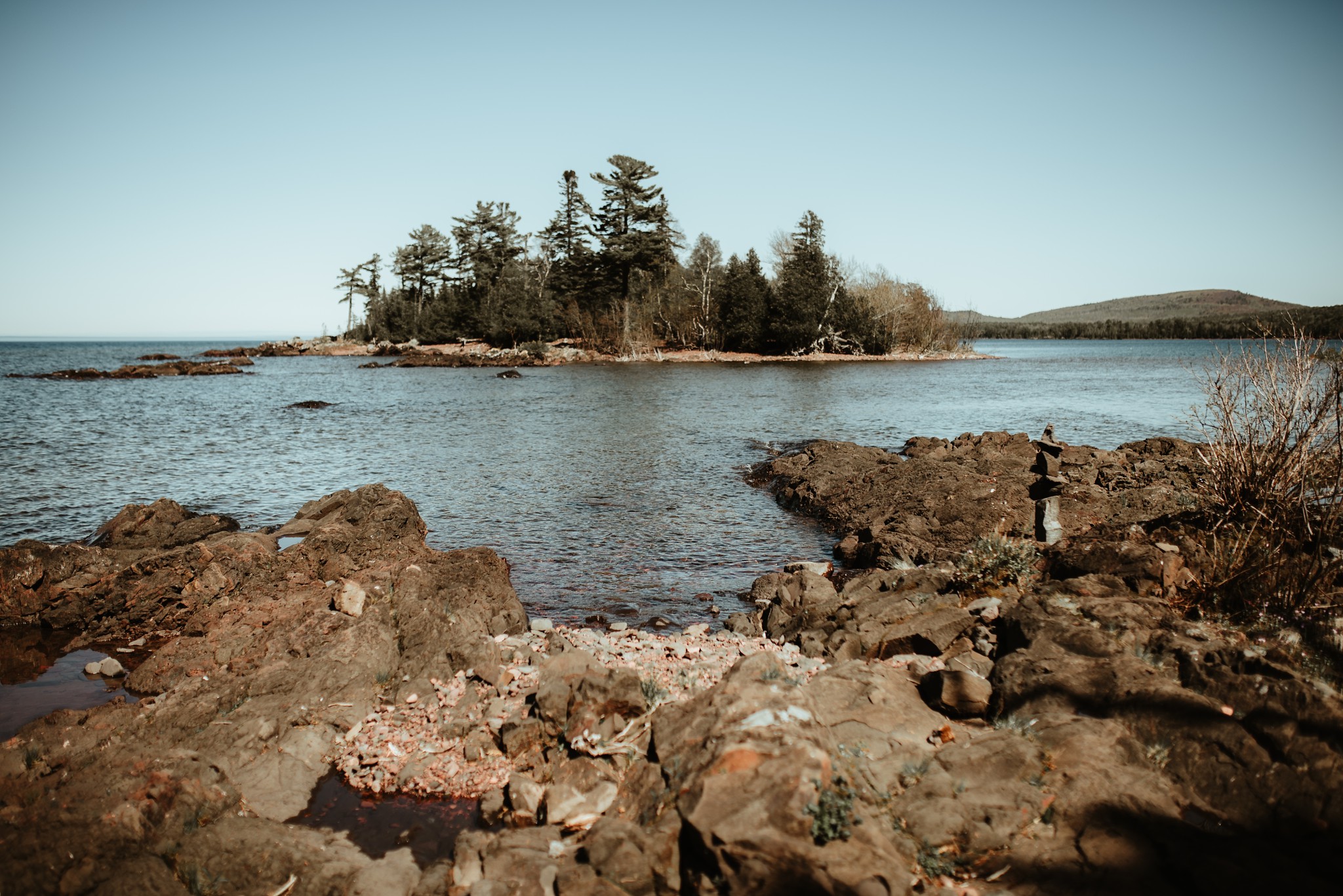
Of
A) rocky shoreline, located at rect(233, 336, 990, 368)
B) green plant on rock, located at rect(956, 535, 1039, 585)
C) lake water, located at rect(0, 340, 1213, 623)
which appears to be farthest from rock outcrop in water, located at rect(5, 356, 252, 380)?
green plant on rock, located at rect(956, 535, 1039, 585)

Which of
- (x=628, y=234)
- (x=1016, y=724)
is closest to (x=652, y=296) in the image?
(x=628, y=234)

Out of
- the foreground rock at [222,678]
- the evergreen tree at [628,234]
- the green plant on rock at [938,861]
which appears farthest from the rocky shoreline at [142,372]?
the green plant on rock at [938,861]

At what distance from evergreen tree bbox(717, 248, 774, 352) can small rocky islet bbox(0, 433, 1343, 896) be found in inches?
2452

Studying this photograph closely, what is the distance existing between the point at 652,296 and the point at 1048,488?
6126cm

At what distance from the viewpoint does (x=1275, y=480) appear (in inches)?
292

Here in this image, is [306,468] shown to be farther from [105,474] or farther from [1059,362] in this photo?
[1059,362]

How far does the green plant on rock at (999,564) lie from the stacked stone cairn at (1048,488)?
153 centimetres

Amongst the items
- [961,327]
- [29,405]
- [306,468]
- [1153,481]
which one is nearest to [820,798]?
[1153,481]

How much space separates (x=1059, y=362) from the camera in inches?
3292

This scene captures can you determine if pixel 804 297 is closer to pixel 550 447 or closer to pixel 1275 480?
pixel 550 447

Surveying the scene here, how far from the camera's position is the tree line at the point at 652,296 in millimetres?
70188

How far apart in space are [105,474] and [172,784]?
1962 cm

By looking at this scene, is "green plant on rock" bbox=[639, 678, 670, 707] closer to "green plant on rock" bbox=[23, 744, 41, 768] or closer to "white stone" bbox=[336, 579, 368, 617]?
"white stone" bbox=[336, 579, 368, 617]

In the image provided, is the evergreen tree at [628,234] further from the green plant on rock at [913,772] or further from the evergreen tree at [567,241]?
the green plant on rock at [913,772]
